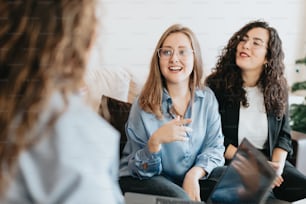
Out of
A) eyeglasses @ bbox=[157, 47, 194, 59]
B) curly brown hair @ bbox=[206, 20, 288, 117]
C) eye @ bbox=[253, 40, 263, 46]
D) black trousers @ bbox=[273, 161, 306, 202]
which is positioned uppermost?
eye @ bbox=[253, 40, 263, 46]

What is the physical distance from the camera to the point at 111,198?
357mm

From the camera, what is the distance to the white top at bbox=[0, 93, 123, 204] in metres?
0.32

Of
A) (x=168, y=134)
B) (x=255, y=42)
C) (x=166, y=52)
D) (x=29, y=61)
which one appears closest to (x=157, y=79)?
(x=166, y=52)

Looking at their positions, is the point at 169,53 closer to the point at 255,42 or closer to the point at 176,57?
the point at 176,57

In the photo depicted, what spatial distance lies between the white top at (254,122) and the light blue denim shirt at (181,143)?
0.10 meters

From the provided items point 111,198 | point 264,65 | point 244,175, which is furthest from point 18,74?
point 264,65

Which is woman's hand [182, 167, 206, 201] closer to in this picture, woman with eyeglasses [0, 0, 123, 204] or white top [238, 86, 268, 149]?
white top [238, 86, 268, 149]

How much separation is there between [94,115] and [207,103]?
2.18 ft

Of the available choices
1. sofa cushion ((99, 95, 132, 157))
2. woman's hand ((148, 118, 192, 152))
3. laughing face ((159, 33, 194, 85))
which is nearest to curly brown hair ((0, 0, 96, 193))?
woman's hand ((148, 118, 192, 152))

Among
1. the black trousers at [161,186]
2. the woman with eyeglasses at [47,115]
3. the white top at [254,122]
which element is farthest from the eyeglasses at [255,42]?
the woman with eyeglasses at [47,115]

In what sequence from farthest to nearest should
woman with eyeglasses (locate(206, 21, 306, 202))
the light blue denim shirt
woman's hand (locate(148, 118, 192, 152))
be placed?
1. woman with eyeglasses (locate(206, 21, 306, 202))
2. the light blue denim shirt
3. woman's hand (locate(148, 118, 192, 152))

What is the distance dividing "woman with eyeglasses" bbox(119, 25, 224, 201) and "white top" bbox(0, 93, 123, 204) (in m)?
0.54

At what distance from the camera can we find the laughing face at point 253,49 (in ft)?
3.37

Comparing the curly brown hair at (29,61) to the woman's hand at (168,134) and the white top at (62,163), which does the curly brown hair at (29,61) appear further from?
the woman's hand at (168,134)
